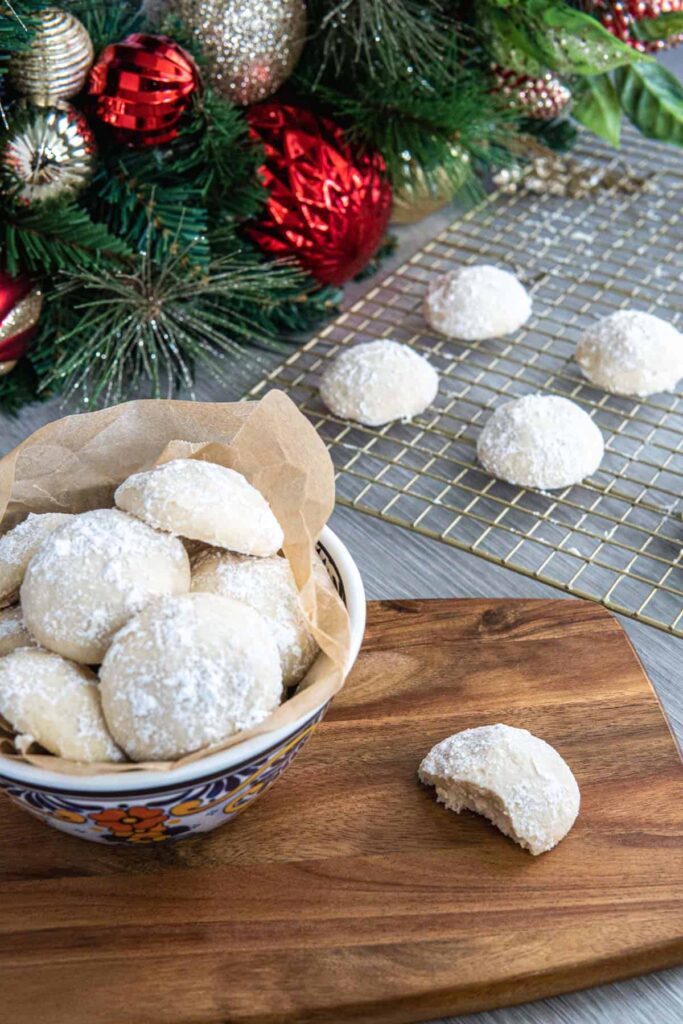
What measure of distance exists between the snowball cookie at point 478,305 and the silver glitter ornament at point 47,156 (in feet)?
1.53

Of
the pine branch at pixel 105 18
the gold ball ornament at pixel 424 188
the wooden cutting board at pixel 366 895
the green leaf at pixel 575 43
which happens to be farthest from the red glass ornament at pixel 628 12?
the wooden cutting board at pixel 366 895

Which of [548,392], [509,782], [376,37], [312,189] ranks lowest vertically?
[548,392]

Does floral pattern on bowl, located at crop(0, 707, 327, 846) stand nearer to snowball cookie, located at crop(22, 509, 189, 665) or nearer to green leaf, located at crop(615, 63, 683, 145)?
snowball cookie, located at crop(22, 509, 189, 665)

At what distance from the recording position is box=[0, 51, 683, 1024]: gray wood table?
71 cm

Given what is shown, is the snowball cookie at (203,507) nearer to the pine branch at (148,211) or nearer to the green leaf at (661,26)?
the pine branch at (148,211)

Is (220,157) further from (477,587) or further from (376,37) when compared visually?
(477,587)

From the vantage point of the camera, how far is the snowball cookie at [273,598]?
70 cm

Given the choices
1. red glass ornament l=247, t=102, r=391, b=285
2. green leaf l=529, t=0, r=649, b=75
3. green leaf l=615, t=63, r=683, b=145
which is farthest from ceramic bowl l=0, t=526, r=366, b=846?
green leaf l=615, t=63, r=683, b=145

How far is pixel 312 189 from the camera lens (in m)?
1.32

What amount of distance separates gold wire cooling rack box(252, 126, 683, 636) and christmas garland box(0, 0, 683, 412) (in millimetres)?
117

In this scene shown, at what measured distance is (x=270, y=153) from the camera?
1.32m

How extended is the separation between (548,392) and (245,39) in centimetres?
53

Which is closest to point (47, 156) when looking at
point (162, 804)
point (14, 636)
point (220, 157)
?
point (220, 157)

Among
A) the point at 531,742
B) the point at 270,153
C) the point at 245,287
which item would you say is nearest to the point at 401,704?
the point at 531,742
